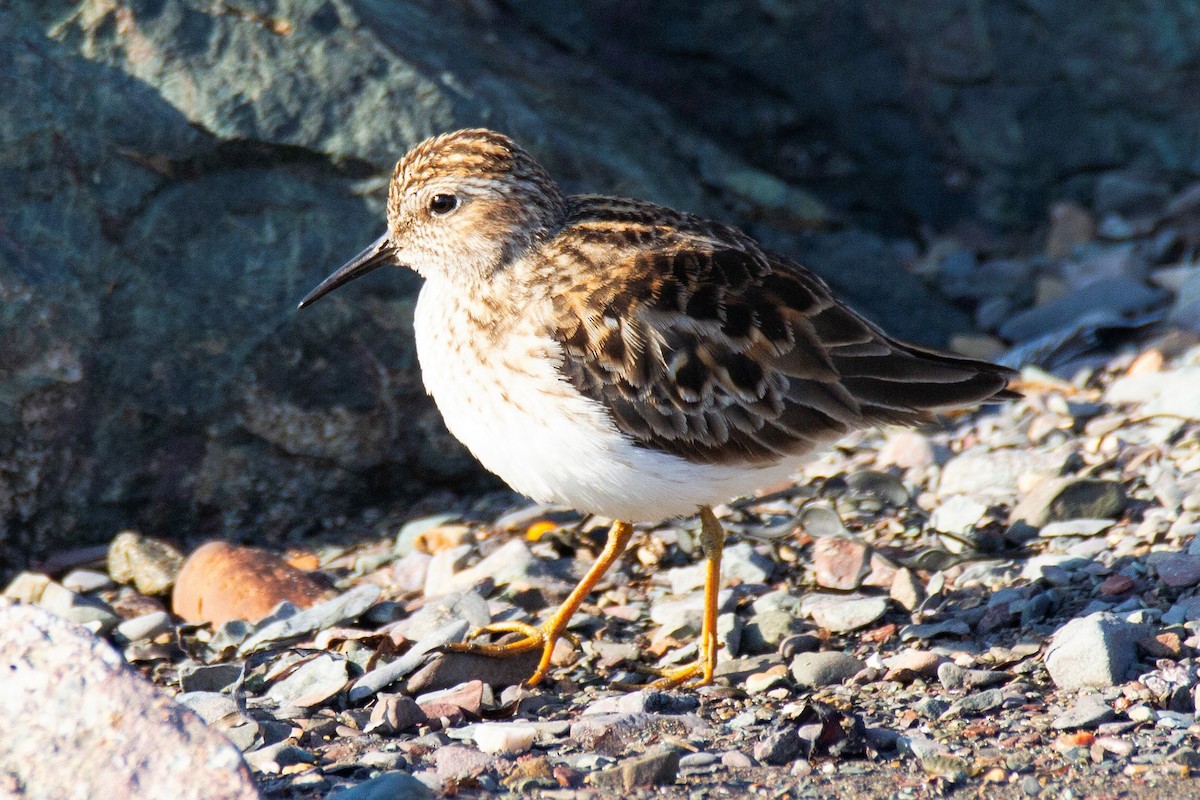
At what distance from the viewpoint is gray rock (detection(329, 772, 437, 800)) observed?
425cm

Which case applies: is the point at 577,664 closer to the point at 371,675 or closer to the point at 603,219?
the point at 371,675

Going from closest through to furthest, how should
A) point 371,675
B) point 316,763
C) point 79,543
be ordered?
point 316,763
point 371,675
point 79,543

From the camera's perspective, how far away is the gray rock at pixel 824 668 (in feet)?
18.1

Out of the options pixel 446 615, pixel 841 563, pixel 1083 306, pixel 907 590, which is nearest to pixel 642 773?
pixel 446 615

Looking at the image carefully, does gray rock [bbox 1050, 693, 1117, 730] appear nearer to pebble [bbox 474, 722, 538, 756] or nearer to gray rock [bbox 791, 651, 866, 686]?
gray rock [bbox 791, 651, 866, 686]

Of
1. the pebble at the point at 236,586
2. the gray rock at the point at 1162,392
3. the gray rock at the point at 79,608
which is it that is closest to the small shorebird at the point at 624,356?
the pebble at the point at 236,586

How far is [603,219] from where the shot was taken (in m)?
6.16

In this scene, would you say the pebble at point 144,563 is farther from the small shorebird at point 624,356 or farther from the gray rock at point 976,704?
the gray rock at point 976,704

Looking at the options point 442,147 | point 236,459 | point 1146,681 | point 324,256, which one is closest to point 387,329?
point 324,256

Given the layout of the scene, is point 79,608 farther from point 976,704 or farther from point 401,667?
point 976,704

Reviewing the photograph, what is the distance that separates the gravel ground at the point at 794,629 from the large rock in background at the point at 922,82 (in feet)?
8.05

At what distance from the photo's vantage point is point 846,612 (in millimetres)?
5988

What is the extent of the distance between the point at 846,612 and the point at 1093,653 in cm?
114

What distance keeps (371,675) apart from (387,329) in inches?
98.9
